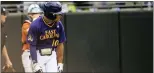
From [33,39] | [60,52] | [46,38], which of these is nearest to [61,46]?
[60,52]

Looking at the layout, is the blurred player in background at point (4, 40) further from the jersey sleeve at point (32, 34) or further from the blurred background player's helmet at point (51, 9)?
the blurred background player's helmet at point (51, 9)

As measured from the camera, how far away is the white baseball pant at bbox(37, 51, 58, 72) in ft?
23.6

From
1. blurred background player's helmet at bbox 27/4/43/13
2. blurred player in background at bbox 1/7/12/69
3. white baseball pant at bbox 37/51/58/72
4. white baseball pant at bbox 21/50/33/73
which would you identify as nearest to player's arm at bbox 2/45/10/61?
blurred player in background at bbox 1/7/12/69

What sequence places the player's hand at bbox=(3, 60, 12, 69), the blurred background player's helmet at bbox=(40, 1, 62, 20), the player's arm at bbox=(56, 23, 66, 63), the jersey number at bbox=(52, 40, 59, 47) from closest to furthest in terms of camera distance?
the blurred background player's helmet at bbox=(40, 1, 62, 20)
the jersey number at bbox=(52, 40, 59, 47)
the player's arm at bbox=(56, 23, 66, 63)
the player's hand at bbox=(3, 60, 12, 69)

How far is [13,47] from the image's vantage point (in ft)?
24.3

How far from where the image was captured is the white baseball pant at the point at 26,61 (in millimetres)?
7305

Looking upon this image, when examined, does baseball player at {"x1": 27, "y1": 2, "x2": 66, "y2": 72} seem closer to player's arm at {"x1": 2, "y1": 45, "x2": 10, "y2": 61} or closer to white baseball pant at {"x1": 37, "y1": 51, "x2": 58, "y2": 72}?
white baseball pant at {"x1": 37, "y1": 51, "x2": 58, "y2": 72}

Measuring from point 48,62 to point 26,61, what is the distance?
33cm

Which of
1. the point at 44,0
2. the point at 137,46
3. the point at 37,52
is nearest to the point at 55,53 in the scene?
the point at 37,52

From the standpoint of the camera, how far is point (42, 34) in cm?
713

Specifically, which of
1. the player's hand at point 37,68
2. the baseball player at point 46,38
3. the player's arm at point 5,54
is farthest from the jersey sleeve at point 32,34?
the player's arm at point 5,54

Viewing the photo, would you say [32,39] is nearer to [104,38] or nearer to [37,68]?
[37,68]

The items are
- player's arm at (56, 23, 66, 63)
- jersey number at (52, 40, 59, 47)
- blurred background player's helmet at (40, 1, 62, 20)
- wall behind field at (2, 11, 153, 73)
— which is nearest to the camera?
blurred background player's helmet at (40, 1, 62, 20)

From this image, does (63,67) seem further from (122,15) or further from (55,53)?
(122,15)
